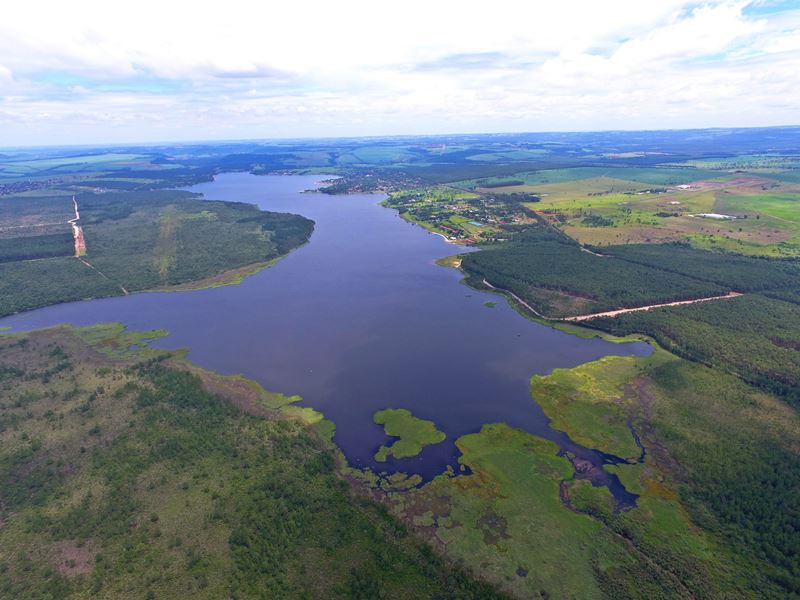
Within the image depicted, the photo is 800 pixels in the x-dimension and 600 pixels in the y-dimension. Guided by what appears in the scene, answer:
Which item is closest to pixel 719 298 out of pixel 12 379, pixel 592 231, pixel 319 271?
pixel 592 231

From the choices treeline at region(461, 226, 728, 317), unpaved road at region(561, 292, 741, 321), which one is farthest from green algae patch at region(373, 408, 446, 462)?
treeline at region(461, 226, 728, 317)

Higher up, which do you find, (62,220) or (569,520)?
(62,220)

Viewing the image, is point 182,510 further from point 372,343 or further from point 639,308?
point 639,308

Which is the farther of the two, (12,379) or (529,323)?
(529,323)

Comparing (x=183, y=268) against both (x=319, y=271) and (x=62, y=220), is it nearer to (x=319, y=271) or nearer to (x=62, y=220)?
(x=319, y=271)

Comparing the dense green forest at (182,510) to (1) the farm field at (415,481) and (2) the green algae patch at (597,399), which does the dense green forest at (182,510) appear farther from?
(2) the green algae patch at (597,399)

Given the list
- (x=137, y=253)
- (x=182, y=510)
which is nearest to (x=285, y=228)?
(x=137, y=253)
